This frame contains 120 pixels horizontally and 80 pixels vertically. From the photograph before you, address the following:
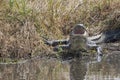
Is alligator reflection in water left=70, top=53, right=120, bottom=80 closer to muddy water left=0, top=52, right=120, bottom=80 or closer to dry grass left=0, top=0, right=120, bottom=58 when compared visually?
muddy water left=0, top=52, right=120, bottom=80

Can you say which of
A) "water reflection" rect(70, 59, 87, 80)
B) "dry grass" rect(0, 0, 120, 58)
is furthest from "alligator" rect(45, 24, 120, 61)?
"water reflection" rect(70, 59, 87, 80)

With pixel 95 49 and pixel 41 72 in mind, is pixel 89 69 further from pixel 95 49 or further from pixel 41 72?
pixel 95 49

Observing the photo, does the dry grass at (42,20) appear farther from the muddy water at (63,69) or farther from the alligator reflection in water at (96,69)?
the alligator reflection in water at (96,69)

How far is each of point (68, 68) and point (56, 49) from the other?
4.20 feet

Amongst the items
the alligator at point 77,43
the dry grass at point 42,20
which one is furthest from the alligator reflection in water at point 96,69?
the dry grass at point 42,20

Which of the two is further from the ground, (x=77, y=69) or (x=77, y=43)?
(x=77, y=43)

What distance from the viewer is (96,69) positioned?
7957mm

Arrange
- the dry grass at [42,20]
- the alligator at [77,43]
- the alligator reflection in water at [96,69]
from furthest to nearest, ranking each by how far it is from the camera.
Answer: the alligator at [77,43], the dry grass at [42,20], the alligator reflection in water at [96,69]

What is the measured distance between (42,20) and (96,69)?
2301mm

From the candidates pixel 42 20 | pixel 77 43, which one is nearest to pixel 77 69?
pixel 77 43

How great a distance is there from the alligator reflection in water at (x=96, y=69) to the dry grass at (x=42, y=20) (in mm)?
957

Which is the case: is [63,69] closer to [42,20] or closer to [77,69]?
[77,69]

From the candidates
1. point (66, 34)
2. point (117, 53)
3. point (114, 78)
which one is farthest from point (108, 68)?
point (66, 34)

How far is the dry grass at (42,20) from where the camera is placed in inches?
349
